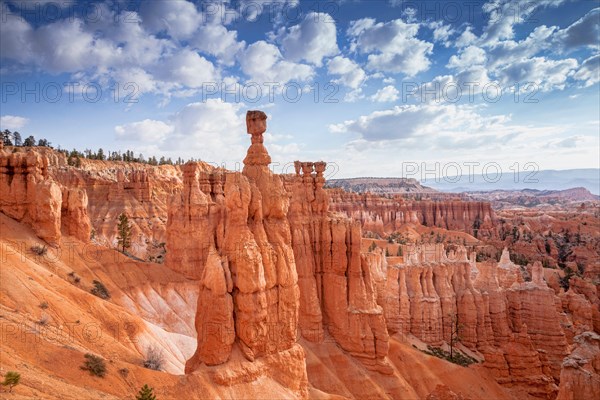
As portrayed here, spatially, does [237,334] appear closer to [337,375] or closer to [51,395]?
[51,395]

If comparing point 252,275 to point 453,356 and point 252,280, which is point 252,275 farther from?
point 453,356

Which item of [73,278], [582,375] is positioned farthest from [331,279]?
[73,278]

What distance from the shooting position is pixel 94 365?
618 inches

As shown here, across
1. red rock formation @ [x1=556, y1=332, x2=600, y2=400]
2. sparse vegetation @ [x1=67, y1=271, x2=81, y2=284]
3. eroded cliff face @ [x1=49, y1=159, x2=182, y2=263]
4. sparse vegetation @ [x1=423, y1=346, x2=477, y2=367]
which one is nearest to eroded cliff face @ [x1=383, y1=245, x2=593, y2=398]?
sparse vegetation @ [x1=423, y1=346, x2=477, y2=367]

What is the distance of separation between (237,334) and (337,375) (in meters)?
11.5

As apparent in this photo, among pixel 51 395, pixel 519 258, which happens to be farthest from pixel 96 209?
pixel 519 258

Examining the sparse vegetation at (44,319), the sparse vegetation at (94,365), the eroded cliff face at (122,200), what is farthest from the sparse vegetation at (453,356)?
the eroded cliff face at (122,200)

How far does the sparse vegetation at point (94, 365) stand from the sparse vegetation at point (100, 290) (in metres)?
15.5

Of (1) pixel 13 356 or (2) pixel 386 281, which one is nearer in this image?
(1) pixel 13 356

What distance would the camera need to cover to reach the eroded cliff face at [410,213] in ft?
367

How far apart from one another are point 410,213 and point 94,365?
362 feet

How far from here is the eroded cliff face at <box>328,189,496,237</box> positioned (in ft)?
367

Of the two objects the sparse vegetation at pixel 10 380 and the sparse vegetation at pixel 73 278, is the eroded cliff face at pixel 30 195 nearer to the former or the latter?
the sparse vegetation at pixel 73 278

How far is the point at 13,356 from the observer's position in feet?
46.2
